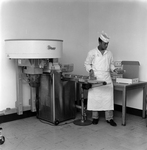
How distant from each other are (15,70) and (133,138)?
196 centimetres

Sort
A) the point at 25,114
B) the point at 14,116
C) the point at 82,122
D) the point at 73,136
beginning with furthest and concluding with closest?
the point at 25,114
the point at 14,116
the point at 82,122
the point at 73,136

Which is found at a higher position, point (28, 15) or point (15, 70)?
point (28, 15)

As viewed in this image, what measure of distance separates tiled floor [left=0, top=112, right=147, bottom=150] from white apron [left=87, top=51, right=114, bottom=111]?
0.29 m

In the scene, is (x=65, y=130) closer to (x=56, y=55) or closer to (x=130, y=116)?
(x=56, y=55)

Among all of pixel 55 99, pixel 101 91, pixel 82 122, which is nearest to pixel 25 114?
pixel 55 99

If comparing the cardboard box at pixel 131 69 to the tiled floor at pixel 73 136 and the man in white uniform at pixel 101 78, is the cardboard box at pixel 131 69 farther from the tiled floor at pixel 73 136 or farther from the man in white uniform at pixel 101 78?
the tiled floor at pixel 73 136

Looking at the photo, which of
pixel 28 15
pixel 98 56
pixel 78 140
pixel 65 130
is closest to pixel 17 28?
pixel 28 15

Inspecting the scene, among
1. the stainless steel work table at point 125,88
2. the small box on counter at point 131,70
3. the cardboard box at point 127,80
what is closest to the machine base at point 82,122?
the stainless steel work table at point 125,88

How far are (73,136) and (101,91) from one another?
798 mm

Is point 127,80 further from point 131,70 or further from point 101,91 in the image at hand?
point 101,91

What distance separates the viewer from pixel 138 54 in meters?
3.68

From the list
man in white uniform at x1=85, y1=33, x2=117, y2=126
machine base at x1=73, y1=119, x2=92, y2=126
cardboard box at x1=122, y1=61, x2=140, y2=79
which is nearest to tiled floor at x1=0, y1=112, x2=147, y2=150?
machine base at x1=73, y1=119, x2=92, y2=126

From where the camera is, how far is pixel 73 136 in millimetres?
2828

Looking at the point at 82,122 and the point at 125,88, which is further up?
the point at 125,88
